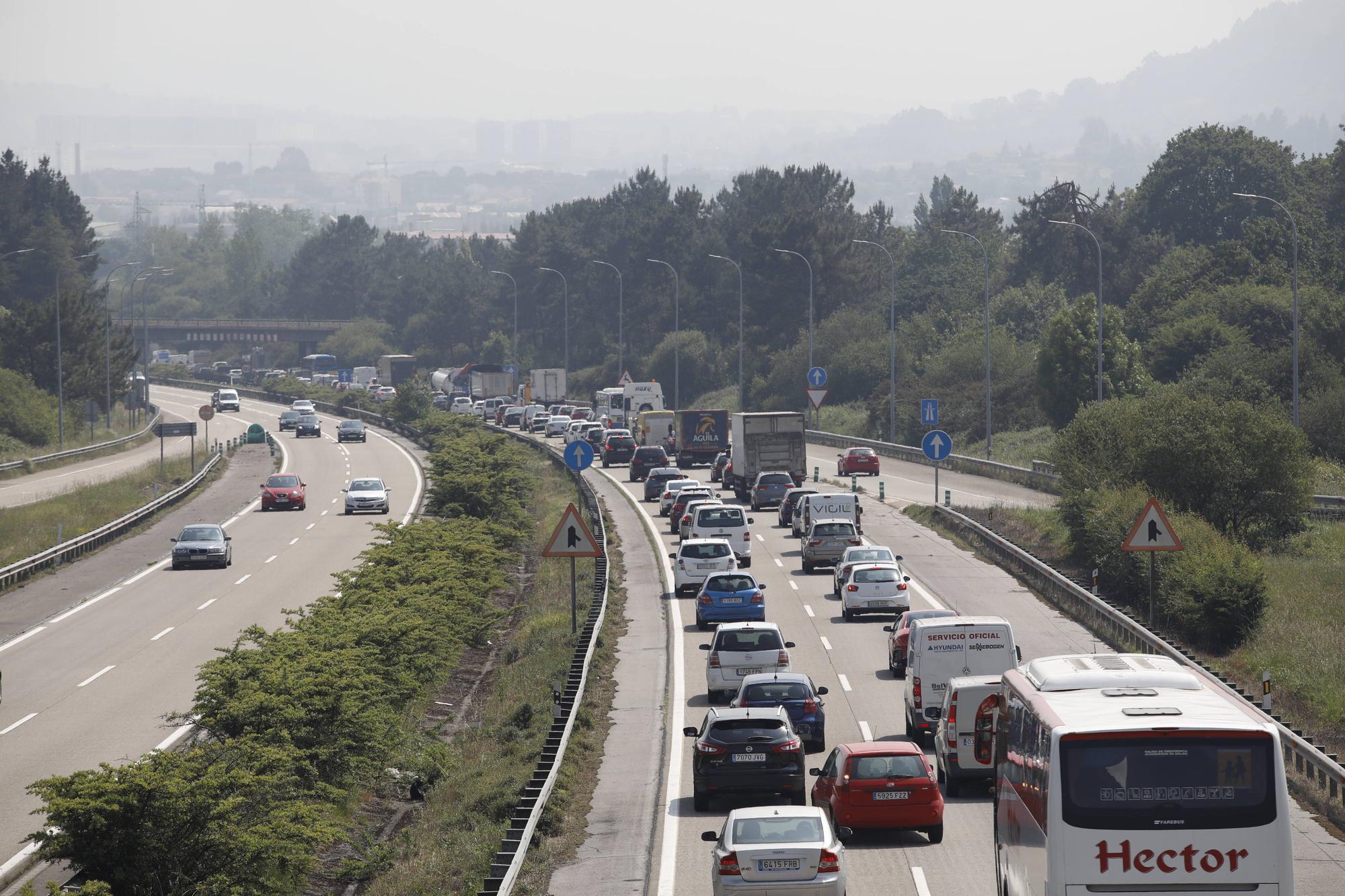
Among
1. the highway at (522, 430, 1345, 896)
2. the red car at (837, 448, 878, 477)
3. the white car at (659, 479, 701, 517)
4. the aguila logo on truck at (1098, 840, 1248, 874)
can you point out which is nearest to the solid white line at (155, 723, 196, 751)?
the highway at (522, 430, 1345, 896)

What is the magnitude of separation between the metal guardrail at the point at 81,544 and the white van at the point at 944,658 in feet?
95.4

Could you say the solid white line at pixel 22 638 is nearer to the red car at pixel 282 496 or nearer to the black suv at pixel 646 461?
the red car at pixel 282 496

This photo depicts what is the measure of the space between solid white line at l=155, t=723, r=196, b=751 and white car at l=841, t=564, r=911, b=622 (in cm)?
1572

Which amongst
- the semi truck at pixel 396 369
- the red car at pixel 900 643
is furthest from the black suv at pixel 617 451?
the semi truck at pixel 396 369

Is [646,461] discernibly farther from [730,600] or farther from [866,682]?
[866,682]

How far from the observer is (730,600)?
117 feet

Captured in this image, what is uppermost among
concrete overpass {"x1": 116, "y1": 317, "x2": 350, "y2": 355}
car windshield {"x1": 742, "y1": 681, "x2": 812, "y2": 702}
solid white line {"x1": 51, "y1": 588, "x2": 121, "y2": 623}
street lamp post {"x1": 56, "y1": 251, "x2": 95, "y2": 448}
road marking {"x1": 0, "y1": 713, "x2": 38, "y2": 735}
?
concrete overpass {"x1": 116, "y1": 317, "x2": 350, "y2": 355}

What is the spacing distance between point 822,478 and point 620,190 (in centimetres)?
9858

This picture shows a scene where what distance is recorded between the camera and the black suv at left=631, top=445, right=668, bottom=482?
71.9m

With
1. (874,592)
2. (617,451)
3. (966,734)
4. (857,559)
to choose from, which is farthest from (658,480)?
(966,734)

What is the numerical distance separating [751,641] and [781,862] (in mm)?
12649

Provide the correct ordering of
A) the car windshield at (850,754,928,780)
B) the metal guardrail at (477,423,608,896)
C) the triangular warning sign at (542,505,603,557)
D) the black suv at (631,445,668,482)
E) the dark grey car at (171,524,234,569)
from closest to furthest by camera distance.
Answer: the metal guardrail at (477,423,608,896)
the car windshield at (850,754,928,780)
the triangular warning sign at (542,505,603,557)
the dark grey car at (171,524,234,569)
the black suv at (631,445,668,482)

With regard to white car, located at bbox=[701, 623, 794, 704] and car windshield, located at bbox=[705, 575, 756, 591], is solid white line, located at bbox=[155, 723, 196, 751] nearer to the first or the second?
white car, located at bbox=[701, 623, 794, 704]

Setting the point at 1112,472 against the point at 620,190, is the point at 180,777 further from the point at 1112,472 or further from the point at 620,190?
the point at 620,190
